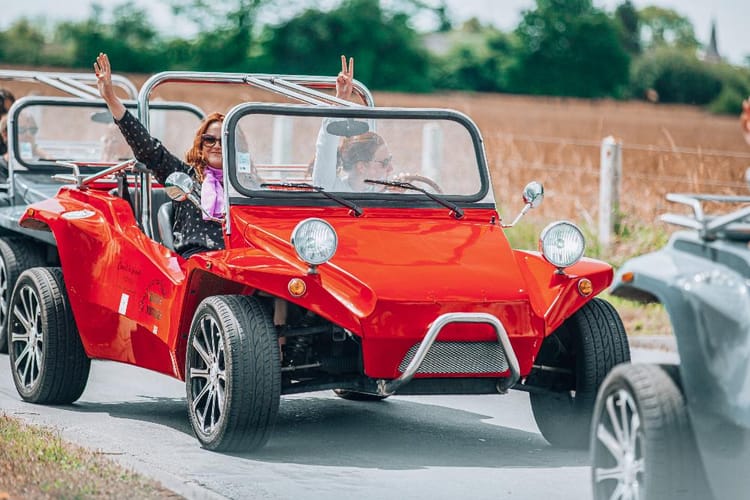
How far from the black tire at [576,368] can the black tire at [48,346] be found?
2.56 metres

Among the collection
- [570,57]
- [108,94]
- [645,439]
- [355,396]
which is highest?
[570,57]

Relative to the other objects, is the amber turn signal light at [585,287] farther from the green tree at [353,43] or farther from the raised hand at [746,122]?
the green tree at [353,43]

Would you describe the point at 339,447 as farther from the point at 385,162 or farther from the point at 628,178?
the point at 628,178

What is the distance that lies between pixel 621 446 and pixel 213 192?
3503 mm

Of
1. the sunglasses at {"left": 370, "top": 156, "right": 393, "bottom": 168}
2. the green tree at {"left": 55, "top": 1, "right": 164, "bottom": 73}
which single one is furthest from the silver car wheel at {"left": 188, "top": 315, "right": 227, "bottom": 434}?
the green tree at {"left": 55, "top": 1, "right": 164, "bottom": 73}

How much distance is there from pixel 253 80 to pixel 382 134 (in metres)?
0.92

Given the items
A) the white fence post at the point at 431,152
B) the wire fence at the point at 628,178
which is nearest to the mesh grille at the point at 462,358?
the wire fence at the point at 628,178

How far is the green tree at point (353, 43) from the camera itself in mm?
75875

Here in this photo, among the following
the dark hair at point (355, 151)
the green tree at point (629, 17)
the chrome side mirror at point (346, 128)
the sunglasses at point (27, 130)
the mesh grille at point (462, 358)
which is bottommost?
the mesh grille at point (462, 358)

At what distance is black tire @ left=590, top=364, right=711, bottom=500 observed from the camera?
5082mm

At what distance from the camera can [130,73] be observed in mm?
67312

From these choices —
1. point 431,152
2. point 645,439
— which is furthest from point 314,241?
point 431,152

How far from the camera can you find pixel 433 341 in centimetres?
693

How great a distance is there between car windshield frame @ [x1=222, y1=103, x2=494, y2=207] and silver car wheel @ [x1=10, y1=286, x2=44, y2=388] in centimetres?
152
